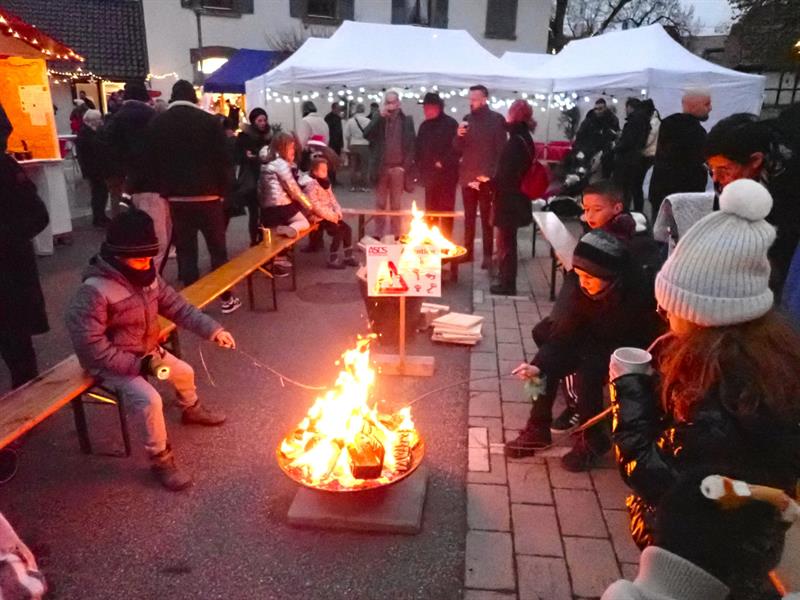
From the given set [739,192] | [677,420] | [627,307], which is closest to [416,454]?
[627,307]

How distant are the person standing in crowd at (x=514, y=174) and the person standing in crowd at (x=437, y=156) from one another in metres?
1.79

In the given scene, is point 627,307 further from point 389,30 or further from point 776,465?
point 389,30

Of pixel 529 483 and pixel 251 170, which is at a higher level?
pixel 251 170

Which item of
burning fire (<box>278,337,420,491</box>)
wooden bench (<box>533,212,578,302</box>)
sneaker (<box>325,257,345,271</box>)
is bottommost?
sneaker (<box>325,257,345,271</box>)

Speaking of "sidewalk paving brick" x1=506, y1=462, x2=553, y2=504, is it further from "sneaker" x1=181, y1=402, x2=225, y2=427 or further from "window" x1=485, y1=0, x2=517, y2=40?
"window" x1=485, y1=0, x2=517, y2=40

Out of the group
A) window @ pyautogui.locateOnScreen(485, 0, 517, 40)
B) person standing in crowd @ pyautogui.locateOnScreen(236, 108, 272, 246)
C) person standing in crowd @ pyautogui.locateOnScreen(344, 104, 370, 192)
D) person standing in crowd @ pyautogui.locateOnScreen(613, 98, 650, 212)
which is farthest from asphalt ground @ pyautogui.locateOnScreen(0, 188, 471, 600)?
window @ pyautogui.locateOnScreen(485, 0, 517, 40)

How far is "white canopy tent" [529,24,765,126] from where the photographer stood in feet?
41.2

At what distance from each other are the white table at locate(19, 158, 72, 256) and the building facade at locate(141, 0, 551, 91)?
14.2 m

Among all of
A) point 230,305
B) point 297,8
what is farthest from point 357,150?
point 230,305

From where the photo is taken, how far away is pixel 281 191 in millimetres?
7746

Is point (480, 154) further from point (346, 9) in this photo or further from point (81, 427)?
point (346, 9)

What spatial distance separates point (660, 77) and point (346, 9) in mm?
14292

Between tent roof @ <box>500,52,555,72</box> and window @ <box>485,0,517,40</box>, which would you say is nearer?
tent roof @ <box>500,52,555,72</box>

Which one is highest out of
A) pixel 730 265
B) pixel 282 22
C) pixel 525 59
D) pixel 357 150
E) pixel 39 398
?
pixel 282 22
